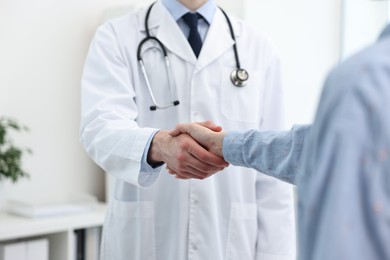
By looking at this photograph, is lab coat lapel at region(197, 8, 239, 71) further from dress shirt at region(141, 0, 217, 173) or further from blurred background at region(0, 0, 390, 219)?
blurred background at region(0, 0, 390, 219)

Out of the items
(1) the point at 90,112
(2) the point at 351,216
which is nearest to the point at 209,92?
Answer: (1) the point at 90,112

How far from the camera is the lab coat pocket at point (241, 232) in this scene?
4.60 ft

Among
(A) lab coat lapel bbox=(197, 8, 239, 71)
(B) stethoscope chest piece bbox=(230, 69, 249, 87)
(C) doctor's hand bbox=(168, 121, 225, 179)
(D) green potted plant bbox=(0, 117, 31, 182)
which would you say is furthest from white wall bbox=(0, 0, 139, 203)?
(C) doctor's hand bbox=(168, 121, 225, 179)

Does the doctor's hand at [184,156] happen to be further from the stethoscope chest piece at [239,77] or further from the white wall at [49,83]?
the white wall at [49,83]

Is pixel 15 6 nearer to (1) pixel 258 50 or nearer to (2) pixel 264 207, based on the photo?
(1) pixel 258 50

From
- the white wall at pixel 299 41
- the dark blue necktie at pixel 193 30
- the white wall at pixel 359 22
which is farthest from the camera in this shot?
the white wall at pixel 359 22

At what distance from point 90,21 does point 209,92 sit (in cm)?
130

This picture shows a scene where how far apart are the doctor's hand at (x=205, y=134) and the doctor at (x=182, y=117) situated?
6.2 inches

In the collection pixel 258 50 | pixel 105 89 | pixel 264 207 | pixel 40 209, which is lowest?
pixel 40 209

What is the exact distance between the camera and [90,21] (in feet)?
8.39

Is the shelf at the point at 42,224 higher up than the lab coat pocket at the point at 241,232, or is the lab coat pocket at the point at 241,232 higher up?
the lab coat pocket at the point at 241,232

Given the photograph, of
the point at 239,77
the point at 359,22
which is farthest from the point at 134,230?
the point at 359,22

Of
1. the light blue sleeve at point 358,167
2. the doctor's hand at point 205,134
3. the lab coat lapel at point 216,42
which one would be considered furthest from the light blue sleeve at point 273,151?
the lab coat lapel at point 216,42

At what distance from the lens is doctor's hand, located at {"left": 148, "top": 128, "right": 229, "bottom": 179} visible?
3.79 ft
